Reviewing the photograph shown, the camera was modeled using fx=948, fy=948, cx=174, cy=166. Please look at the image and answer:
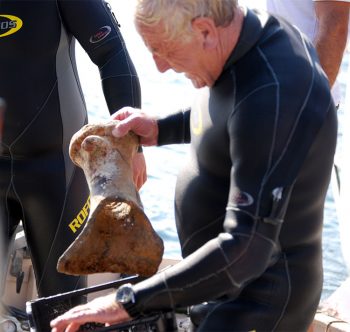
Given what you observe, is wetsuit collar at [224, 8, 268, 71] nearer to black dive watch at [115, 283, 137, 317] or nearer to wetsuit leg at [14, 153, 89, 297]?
black dive watch at [115, 283, 137, 317]

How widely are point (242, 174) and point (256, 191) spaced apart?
6 cm

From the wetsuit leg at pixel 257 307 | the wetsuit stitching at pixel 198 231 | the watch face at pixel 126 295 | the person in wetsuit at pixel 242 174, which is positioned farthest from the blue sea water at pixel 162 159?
the watch face at pixel 126 295

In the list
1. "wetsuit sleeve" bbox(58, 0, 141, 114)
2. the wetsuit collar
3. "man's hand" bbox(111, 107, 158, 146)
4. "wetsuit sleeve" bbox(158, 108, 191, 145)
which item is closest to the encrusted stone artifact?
"man's hand" bbox(111, 107, 158, 146)

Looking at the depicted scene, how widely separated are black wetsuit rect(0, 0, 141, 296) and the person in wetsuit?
40.9 inches

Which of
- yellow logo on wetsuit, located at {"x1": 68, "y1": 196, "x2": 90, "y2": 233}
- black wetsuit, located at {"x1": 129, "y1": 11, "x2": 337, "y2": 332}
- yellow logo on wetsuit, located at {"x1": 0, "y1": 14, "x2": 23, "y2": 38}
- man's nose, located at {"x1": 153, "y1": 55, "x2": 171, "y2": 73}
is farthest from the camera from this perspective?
yellow logo on wetsuit, located at {"x1": 68, "y1": 196, "x2": 90, "y2": 233}

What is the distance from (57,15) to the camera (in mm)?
3820

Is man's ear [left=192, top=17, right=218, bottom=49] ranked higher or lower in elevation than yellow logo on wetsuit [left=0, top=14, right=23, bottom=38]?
higher

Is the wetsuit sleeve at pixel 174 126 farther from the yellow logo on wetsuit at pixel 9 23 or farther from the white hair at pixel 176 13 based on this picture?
the yellow logo on wetsuit at pixel 9 23

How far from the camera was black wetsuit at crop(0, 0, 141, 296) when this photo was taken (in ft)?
12.5

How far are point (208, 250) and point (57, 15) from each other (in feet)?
5.54

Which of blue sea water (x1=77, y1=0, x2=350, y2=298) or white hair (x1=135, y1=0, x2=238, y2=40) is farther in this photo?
blue sea water (x1=77, y1=0, x2=350, y2=298)

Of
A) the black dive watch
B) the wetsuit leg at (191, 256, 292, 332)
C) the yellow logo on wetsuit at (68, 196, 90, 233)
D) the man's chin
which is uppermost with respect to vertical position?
the man's chin

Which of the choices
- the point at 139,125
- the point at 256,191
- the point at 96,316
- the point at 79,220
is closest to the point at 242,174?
the point at 256,191

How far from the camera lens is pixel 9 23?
12.4 ft
